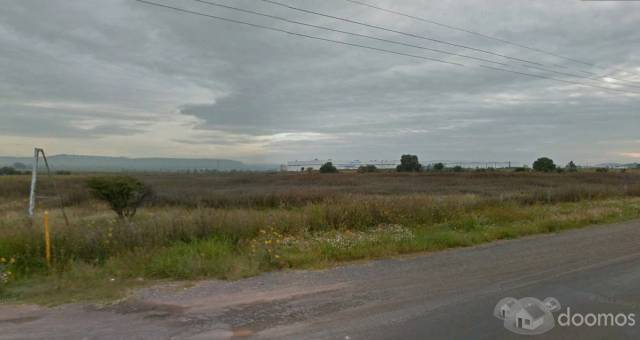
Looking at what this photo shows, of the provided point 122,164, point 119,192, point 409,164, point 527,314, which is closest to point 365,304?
point 527,314

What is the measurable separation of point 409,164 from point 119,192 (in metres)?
87.8

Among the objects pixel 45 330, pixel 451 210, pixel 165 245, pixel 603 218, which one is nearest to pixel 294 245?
pixel 165 245

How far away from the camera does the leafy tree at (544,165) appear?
86.2m

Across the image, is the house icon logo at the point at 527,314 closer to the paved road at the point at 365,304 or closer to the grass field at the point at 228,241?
the paved road at the point at 365,304

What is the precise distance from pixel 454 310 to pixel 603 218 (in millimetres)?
11724

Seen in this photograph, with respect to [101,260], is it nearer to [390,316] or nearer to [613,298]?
[390,316]

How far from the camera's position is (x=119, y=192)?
53.3 feet

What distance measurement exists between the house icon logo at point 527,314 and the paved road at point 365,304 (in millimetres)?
108

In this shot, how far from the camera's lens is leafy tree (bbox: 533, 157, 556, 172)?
86.2m

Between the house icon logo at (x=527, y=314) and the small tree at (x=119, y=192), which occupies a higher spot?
the small tree at (x=119, y=192)

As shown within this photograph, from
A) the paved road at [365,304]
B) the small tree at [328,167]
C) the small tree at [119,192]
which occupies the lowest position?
the paved road at [365,304]

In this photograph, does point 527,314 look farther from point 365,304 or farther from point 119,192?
point 119,192

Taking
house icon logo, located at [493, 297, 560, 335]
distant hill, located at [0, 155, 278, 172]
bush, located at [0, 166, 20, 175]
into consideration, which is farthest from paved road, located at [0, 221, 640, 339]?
bush, located at [0, 166, 20, 175]

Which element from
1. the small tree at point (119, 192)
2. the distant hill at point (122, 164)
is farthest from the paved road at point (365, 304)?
the distant hill at point (122, 164)
